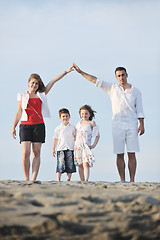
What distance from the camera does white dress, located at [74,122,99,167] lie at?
7.01 m

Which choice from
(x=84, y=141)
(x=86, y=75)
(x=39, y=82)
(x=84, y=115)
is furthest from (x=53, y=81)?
(x=84, y=141)

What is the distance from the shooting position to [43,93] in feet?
20.2

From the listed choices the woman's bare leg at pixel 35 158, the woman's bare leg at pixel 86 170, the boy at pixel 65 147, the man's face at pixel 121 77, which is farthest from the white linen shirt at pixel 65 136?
the man's face at pixel 121 77

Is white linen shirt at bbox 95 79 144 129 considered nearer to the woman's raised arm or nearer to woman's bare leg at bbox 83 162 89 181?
the woman's raised arm

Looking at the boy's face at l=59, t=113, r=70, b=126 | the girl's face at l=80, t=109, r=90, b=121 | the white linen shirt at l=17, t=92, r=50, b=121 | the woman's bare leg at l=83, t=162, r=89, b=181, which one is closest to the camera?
the white linen shirt at l=17, t=92, r=50, b=121

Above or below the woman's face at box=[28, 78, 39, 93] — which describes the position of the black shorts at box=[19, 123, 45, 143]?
below

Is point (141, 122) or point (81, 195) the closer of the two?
point (81, 195)

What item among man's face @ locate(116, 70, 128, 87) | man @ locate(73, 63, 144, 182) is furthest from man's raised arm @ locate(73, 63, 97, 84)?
man's face @ locate(116, 70, 128, 87)

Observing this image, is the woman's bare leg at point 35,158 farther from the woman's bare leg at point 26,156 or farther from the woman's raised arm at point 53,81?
the woman's raised arm at point 53,81

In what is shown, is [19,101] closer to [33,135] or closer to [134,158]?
[33,135]

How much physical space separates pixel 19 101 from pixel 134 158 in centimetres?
249

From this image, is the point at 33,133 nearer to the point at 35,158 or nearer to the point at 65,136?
the point at 35,158

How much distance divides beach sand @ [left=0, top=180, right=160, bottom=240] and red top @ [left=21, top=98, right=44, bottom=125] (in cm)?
328

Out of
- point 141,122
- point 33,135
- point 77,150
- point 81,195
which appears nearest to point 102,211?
point 81,195
